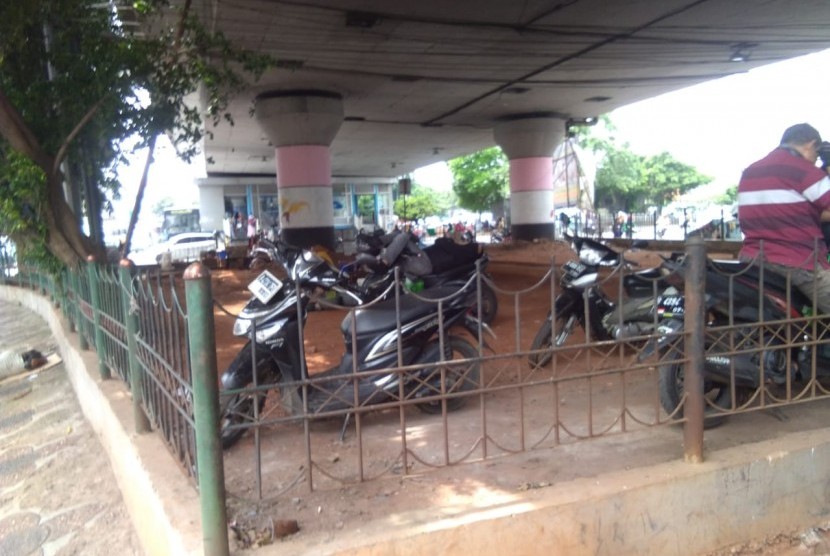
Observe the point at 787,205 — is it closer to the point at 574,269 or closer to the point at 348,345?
the point at 574,269

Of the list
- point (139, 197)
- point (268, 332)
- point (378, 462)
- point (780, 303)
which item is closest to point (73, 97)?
point (139, 197)

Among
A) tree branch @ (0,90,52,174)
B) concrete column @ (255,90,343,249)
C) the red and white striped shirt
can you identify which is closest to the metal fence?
the red and white striped shirt

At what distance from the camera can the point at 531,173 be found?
19.8 m

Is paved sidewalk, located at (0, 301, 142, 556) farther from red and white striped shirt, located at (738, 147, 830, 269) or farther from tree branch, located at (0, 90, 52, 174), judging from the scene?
red and white striped shirt, located at (738, 147, 830, 269)

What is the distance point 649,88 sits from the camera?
16.0 metres

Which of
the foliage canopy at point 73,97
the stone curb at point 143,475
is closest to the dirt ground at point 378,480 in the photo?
the stone curb at point 143,475

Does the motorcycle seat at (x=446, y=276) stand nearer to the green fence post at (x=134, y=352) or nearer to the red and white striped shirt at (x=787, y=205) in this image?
the red and white striped shirt at (x=787, y=205)

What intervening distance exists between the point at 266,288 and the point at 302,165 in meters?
12.4

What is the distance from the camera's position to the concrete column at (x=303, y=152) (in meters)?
14.6

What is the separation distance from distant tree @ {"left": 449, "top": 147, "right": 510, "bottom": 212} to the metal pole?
105ft

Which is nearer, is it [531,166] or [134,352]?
[134,352]

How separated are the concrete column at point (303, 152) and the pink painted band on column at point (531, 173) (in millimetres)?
6696

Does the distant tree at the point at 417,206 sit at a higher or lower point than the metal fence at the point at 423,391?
higher

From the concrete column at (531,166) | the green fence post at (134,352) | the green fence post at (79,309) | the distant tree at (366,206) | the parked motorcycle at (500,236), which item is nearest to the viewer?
the green fence post at (134,352)
